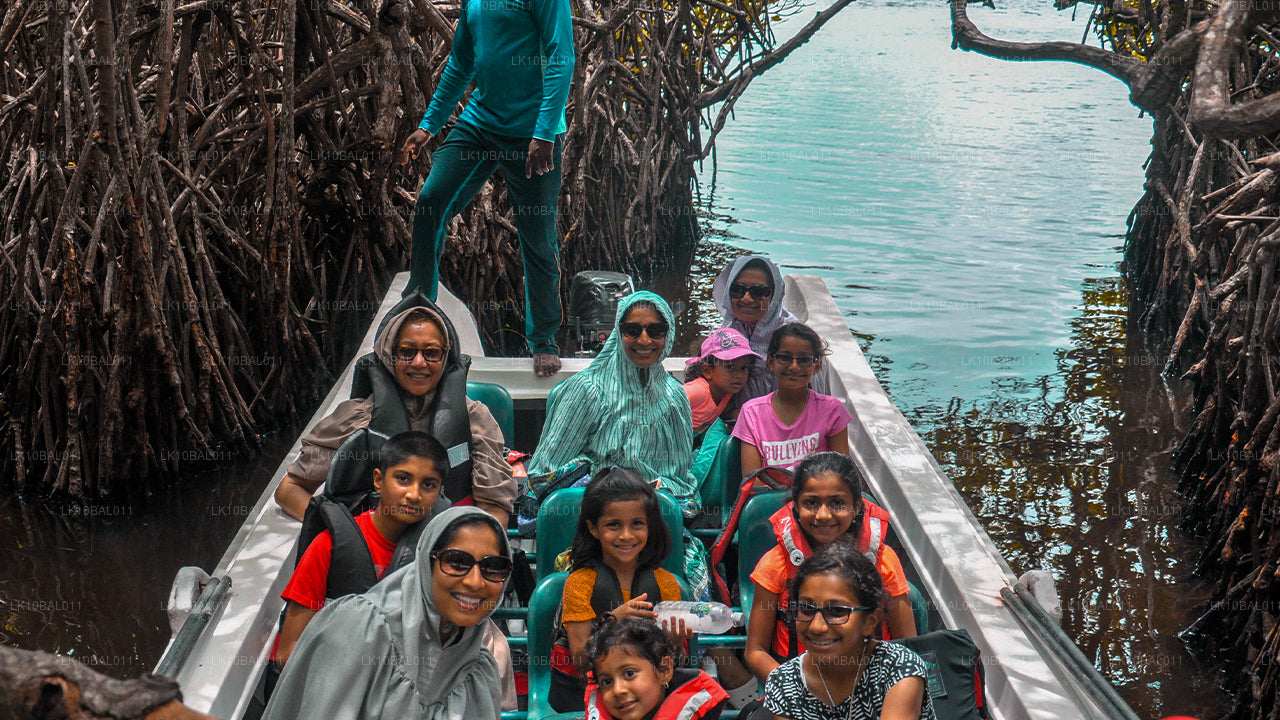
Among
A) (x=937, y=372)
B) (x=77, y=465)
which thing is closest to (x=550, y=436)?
(x=77, y=465)

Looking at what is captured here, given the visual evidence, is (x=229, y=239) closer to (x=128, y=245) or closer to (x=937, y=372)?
(x=128, y=245)

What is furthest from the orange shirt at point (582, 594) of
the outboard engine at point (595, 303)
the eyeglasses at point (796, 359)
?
the outboard engine at point (595, 303)

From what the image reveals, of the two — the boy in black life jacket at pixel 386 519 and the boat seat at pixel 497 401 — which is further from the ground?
the boy in black life jacket at pixel 386 519

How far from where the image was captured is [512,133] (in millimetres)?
4590

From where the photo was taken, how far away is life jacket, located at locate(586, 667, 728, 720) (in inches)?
102

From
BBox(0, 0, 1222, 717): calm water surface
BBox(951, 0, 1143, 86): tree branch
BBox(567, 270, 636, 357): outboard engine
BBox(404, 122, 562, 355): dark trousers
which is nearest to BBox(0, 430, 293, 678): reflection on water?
BBox(0, 0, 1222, 717): calm water surface

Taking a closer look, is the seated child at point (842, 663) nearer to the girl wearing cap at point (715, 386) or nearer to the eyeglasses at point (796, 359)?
the eyeglasses at point (796, 359)

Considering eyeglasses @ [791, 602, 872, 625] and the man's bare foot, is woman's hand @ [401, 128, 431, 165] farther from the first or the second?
eyeglasses @ [791, 602, 872, 625]

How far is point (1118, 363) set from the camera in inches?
356

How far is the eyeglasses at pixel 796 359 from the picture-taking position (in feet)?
12.4

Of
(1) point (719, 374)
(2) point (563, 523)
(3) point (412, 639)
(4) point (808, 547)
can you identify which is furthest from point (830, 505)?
(1) point (719, 374)

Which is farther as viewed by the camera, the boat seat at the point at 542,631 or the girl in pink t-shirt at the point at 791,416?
the girl in pink t-shirt at the point at 791,416

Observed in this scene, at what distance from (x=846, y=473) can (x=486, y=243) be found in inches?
191

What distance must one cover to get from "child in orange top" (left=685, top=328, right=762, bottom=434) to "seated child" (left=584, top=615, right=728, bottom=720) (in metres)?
1.78
